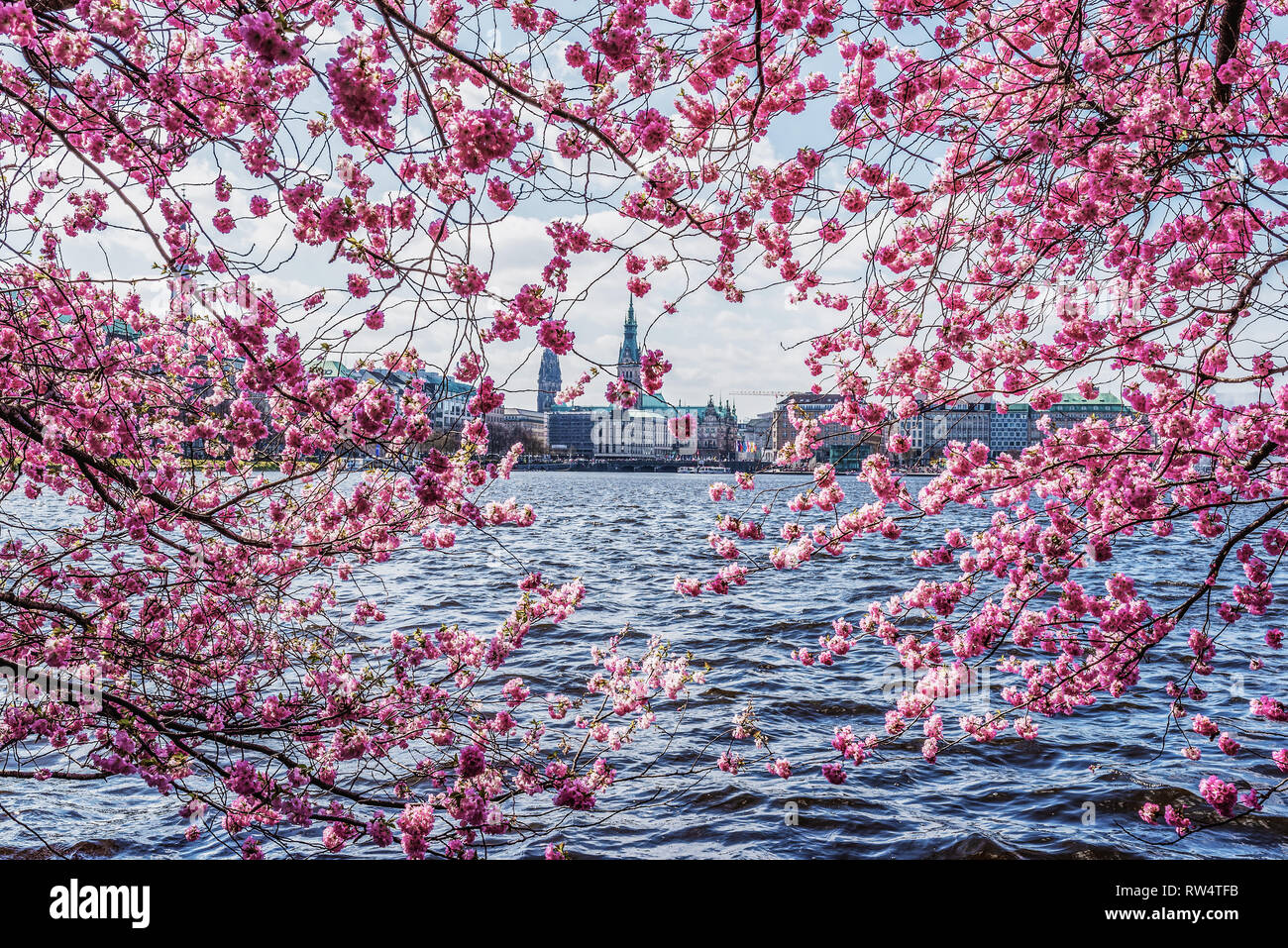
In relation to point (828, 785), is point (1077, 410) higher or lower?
higher

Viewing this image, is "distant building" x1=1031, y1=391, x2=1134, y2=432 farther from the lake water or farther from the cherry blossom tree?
the lake water

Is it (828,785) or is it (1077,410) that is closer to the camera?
(1077,410)

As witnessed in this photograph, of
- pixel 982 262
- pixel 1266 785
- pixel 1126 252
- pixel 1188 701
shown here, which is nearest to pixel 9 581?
pixel 982 262

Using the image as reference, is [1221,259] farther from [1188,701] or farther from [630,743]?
[1188,701]

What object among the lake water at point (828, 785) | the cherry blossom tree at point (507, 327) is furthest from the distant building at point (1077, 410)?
the lake water at point (828, 785)

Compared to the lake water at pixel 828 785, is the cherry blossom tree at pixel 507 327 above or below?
above

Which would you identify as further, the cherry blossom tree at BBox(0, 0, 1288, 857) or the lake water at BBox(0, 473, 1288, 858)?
the lake water at BBox(0, 473, 1288, 858)

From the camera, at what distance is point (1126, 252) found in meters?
5.50

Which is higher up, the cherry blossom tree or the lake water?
the cherry blossom tree

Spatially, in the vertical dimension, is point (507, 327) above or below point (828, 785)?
above

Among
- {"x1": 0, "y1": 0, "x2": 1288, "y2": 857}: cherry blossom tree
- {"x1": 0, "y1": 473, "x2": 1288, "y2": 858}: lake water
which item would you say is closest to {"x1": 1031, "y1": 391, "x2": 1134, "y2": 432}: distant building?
{"x1": 0, "y1": 0, "x2": 1288, "y2": 857}: cherry blossom tree

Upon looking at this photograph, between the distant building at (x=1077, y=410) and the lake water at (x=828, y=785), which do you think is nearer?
the distant building at (x=1077, y=410)

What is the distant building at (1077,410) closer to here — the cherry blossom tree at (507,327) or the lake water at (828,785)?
the cherry blossom tree at (507,327)
